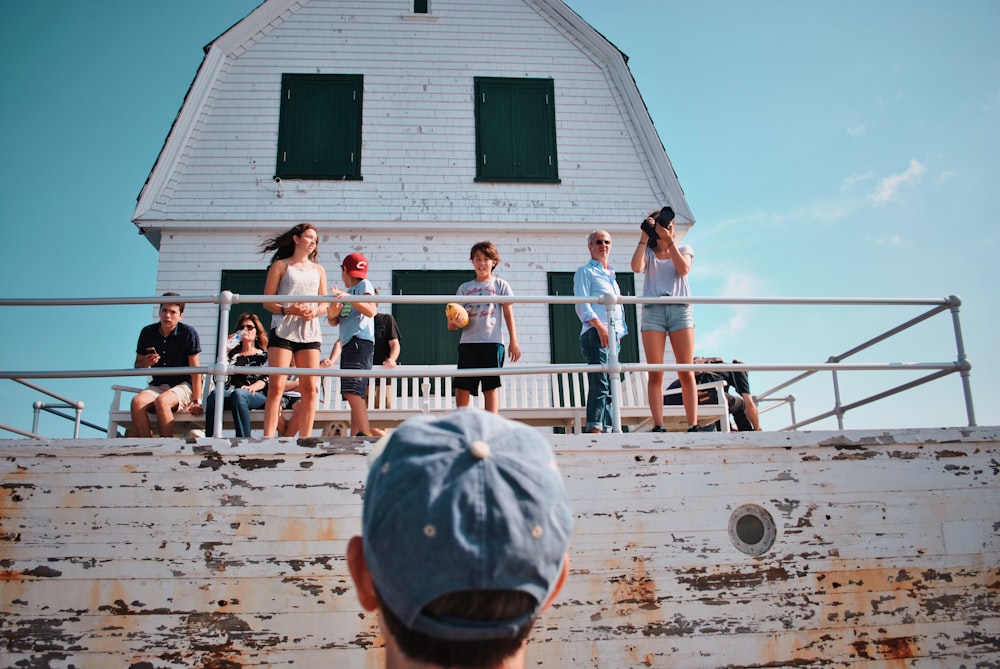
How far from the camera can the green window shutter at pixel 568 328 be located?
10734 millimetres

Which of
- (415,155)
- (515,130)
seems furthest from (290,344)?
(515,130)

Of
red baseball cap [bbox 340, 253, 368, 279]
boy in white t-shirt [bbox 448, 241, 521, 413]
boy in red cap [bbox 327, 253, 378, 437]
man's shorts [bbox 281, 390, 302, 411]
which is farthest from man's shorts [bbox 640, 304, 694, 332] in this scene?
man's shorts [bbox 281, 390, 302, 411]

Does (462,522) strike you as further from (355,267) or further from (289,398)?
(289,398)

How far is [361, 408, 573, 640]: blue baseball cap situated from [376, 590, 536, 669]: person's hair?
0.01 meters

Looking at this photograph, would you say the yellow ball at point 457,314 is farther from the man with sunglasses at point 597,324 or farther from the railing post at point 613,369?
the railing post at point 613,369

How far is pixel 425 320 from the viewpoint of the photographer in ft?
35.0

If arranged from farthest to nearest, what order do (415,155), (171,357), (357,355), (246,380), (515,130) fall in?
(515,130)
(415,155)
(246,380)
(171,357)
(357,355)

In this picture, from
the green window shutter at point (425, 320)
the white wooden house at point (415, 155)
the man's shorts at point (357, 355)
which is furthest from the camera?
the white wooden house at point (415, 155)

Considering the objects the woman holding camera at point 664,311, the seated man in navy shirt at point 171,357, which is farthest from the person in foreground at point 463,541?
the seated man in navy shirt at point 171,357

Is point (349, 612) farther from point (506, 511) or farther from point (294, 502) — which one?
point (506, 511)

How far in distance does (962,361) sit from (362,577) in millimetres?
5200

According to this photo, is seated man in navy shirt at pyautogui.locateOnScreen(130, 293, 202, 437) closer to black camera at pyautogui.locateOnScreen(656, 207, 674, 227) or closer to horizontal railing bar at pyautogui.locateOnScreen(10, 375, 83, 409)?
horizontal railing bar at pyautogui.locateOnScreen(10, 375, 83, 409)

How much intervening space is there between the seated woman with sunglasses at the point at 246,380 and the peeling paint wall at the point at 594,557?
4.52 ft

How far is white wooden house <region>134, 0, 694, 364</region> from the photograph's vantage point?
1079cm
